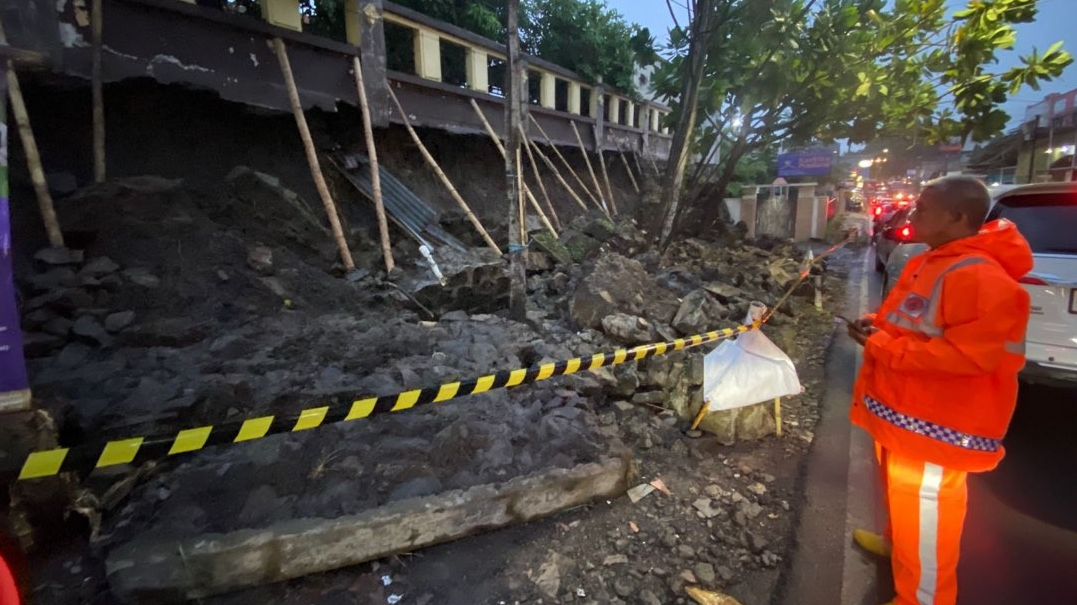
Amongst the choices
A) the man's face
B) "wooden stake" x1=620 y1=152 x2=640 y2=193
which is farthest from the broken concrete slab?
"wooden stake" x1=620 y1=152 x2=640 y2=193

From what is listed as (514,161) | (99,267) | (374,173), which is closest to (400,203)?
(374,173)

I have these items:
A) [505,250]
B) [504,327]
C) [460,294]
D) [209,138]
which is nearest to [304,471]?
[504,327]

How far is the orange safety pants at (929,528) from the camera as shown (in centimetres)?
186

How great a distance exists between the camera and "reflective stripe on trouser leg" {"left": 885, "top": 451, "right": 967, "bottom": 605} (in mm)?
1858

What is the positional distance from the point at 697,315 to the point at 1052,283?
8.58 ft

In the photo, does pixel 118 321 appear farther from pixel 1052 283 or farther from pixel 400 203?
pixel 1052 283

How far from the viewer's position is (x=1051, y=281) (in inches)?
129

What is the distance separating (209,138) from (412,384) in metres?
5.24

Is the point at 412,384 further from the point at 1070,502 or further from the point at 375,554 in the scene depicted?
the point at 1070,502

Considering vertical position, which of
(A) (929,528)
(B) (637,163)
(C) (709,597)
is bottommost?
(C) (709,597)

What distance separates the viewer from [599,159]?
16.0m

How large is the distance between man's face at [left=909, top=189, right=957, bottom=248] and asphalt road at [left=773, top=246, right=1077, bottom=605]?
161 cm

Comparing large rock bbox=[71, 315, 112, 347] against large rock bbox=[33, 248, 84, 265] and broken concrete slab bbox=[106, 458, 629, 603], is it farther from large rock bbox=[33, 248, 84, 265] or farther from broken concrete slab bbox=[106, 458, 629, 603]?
broken concrete slab bbox=[106, 458, 629, 603]

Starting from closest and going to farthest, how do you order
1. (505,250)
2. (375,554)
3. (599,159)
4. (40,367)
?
(375,554) → (40,367) → (505,250) → (599,159)
